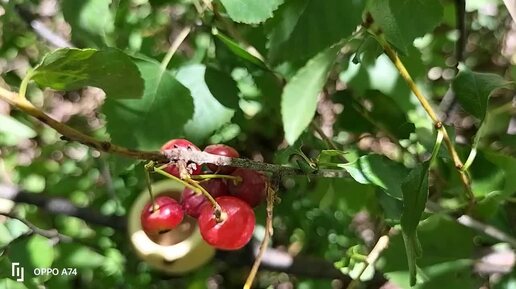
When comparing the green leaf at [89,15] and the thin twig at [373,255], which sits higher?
the green leaf at [89,15]

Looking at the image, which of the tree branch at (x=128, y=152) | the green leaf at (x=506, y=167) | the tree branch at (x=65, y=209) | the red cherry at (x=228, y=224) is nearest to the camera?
the tree branch at (x=128, y=152)

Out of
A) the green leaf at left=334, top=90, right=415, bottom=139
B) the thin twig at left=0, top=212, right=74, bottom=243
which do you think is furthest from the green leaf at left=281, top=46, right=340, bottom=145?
the thin twig at left=0, top=212, right=74, bottom=243

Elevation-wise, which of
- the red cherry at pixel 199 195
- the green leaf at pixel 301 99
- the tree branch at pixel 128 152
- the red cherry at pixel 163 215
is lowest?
the red cherry at pixel 163 215

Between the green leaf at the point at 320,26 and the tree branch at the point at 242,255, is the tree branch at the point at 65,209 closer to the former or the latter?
the tree branch at the point at 242,255

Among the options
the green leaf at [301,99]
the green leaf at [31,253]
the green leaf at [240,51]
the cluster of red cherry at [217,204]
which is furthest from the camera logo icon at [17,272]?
the green leaf at [301,99]

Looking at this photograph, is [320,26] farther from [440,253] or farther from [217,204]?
[440,253]

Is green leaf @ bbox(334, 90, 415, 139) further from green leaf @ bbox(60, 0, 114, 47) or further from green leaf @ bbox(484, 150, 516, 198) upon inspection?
green leaf @ bbox(60, 0, 114, 47)

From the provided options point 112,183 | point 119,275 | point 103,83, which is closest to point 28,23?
point 112,183

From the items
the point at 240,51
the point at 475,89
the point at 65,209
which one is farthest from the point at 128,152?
the point at 65,209
